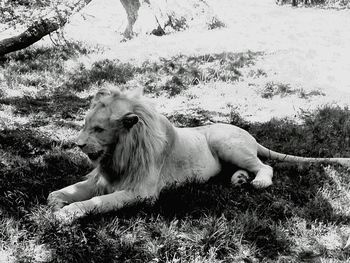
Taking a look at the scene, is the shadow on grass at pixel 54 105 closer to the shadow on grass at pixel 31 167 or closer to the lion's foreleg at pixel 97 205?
the shadow on grass at pixel 31 167

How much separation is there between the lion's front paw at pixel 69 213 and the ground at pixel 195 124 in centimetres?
7

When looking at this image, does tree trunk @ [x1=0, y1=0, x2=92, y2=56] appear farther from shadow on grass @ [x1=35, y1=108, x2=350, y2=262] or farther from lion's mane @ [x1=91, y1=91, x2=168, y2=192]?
shadow on grass @ [x1=35, y1=108, x2=350, y2=262]

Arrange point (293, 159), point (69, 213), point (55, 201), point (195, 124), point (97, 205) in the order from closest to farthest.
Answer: point (69, 213) → point (97, 205) → point (55, 201) → point (293, 159) → point (195, 124)

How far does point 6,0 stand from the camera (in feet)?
19.1

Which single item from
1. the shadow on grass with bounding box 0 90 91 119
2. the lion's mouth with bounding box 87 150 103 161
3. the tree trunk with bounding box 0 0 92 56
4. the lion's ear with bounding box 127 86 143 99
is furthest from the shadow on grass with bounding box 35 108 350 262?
the tree trunk with bounding box 0 0 92 56

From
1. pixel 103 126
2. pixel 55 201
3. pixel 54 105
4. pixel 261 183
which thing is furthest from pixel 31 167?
pixel 54 105

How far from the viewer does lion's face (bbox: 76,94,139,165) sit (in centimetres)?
376

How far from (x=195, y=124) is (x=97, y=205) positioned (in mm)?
3393

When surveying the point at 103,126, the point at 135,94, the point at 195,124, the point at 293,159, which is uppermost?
the point at 135,94

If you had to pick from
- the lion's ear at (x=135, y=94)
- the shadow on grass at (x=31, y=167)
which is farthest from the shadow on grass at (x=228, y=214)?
the lion's ear at (x=135, y=94)

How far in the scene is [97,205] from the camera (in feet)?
12.0

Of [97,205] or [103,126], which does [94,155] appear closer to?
[103,126]

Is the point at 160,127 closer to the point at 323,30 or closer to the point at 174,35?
the point at 174,35

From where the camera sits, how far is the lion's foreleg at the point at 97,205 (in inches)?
137
